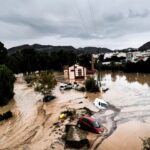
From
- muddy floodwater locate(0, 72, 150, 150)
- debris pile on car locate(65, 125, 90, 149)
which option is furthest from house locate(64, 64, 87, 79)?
debris pile on car locate(65, 125, 90, 149)

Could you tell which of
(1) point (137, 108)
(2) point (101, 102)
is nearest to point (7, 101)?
(2) point (101, 102)

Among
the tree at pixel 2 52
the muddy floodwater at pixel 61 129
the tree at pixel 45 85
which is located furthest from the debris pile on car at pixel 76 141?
the tree at pixel 2 52

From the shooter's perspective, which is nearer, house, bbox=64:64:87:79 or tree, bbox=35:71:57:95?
tree, bbox=35:71:57:95

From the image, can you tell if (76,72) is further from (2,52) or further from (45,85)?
(45,85)

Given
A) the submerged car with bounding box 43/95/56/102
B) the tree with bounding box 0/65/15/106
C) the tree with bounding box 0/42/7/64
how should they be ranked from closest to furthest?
the submerged car with bounding box 43/95/56/102
the tree with bounding box 0/65/15/106
the tree with bounding box 0/42/7/64

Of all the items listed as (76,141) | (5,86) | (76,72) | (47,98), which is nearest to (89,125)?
(76,141)

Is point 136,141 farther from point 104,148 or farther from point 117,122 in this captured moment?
point 117,122

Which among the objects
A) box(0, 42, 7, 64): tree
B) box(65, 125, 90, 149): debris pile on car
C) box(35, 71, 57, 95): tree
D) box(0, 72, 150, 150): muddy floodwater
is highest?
box(0, 42, 7, 64): tree

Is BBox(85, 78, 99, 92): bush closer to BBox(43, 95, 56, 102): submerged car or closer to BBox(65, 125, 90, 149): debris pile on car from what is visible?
BBox(43, 95, 56, 102): submerged car
